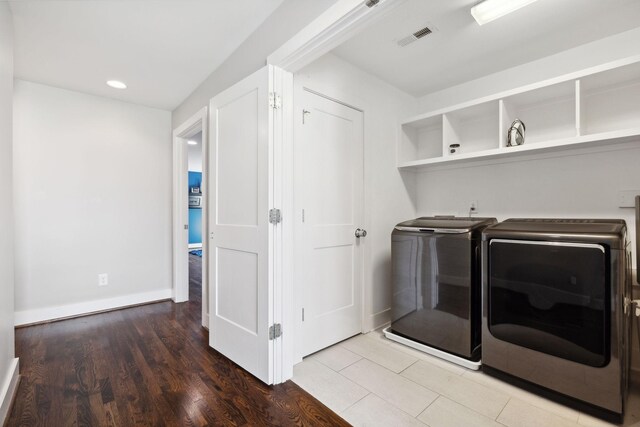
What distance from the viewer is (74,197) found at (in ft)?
10.2

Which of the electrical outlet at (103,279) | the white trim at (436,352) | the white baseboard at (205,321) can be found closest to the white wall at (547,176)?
the white trim at (436,352)

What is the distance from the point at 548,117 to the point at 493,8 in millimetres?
1127

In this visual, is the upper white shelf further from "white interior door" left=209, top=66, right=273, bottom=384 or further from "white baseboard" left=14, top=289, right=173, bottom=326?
"white baseboard" left=14, top=289, right=173, bottom=326

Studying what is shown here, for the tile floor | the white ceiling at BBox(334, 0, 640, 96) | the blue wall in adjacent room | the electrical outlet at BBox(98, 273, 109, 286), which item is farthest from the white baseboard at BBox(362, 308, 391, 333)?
the blue wall in adjacent room

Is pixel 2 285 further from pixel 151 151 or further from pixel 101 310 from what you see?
pixel 151 151

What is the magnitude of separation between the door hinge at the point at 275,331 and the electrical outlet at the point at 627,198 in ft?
8.24

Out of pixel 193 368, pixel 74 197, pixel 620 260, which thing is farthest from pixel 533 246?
pixel 74 197

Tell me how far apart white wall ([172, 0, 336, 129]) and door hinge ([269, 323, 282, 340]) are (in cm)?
180

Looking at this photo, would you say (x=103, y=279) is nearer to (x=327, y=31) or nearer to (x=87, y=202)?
(x=87, y=202)

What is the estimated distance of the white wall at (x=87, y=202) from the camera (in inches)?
113

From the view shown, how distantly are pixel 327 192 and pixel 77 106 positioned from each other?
9.89 feet

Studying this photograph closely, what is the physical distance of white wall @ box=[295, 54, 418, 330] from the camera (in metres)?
2.51

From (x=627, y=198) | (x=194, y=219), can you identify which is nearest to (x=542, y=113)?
(x=627, y=198)

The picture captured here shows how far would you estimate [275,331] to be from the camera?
1.82m
